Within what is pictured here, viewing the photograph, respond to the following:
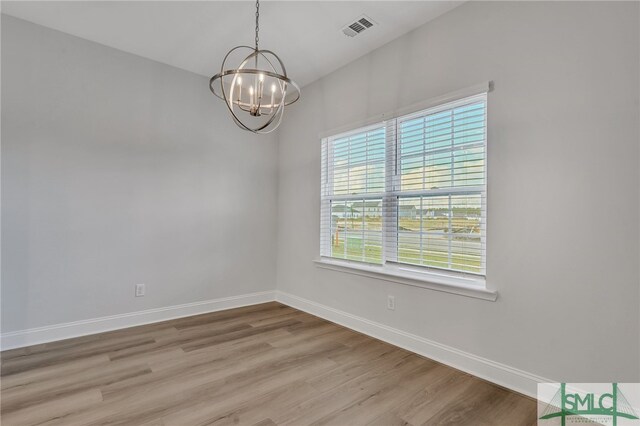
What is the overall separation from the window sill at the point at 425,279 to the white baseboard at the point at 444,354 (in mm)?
449

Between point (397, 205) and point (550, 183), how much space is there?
1227 mm

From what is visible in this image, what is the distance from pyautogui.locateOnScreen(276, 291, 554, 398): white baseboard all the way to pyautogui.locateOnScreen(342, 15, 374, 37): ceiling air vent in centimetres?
273

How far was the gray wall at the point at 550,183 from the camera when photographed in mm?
1763

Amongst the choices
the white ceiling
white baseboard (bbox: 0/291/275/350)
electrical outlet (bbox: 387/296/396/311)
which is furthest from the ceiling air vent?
white baseboard (bbox: 0/291/275/350)

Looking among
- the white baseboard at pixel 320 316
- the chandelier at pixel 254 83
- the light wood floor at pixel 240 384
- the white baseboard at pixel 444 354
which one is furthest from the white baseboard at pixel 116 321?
the chandelier at pixel 254 83

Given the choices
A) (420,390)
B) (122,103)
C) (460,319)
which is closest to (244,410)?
(420,390)

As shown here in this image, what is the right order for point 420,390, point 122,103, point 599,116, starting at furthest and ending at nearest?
1. point 122,103
2. point 420,390
3. point 599,116

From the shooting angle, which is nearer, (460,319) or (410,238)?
(460,319)

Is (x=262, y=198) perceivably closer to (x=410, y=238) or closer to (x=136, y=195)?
(x=136, y=195)

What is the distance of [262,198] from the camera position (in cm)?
432

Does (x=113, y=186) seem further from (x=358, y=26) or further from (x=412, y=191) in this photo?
(x=412, y=191)

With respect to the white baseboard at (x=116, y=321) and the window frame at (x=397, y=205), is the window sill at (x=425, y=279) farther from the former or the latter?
the white baseboard at (x=116, y=321)

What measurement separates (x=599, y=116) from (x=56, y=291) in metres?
4.37

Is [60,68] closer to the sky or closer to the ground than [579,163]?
closer to the sky
